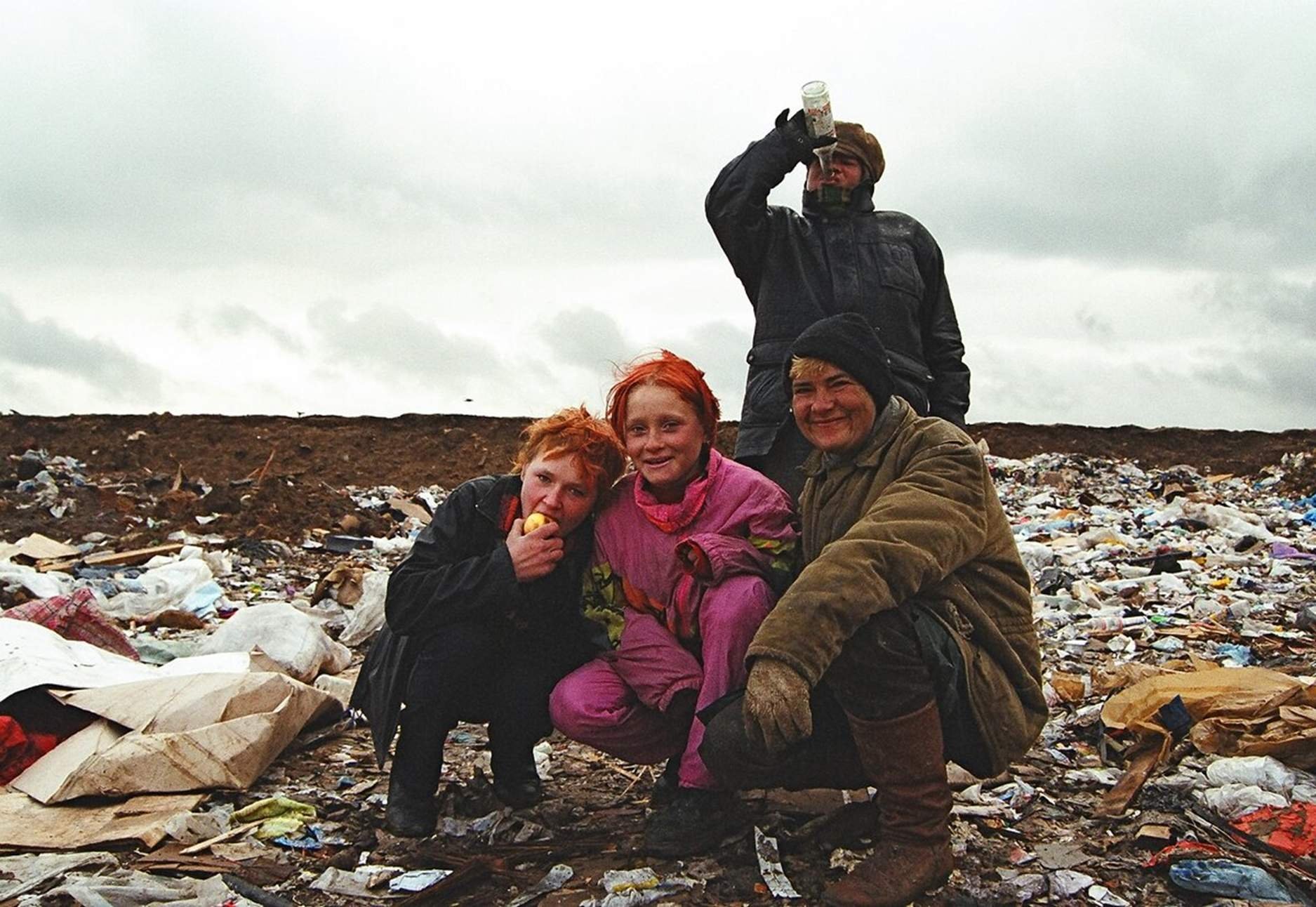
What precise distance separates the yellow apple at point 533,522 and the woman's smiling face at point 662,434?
0.96 feet

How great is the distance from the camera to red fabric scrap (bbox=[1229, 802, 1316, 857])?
2965 millimetres

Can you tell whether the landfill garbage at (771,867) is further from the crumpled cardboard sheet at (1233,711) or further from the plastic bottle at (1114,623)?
the plastic bottle at (1114,623)

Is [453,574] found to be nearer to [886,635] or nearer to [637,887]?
[637,887]

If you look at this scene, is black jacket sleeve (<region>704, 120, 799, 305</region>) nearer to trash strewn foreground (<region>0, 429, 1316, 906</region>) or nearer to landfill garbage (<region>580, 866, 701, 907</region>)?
trash strewn foreground (<region>0, 429, 1316, 906</region>)

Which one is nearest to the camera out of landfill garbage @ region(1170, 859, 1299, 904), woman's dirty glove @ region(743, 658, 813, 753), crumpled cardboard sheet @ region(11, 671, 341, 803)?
woman's dirty glove @ region(743, 658, 813, 753)

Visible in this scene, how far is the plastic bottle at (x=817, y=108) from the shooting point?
147 inches

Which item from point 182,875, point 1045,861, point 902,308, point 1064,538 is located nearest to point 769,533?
point 1045,861

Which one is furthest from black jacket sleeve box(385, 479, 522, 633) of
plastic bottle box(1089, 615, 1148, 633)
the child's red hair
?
plastic bottle box(1089, 615, 1148, 633)

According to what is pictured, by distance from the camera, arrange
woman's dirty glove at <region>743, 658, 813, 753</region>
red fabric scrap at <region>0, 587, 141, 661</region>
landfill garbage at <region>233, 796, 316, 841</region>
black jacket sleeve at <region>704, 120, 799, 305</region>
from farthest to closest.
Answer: red fabric scrap at <region>0, 587, 141, 661</region>, black jacket sleeve at <region>704, 120, 799, 305</region>, landfill garbage at <region>233, 796, 316, 841</region>, woman's dirty glove at <region>743, 658, 813, 753</region>

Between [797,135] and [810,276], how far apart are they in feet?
1.69

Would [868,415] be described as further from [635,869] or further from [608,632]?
[635,869]

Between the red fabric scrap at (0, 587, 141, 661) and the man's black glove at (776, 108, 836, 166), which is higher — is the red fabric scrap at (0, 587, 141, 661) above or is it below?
below

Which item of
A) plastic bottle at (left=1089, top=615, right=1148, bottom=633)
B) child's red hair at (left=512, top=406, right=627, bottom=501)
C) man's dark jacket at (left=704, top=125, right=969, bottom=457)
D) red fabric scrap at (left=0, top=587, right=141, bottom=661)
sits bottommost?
plastic bottle at (left=1089, top=615, right=1148, bottom=633)

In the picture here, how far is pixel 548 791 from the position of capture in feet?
12.4
